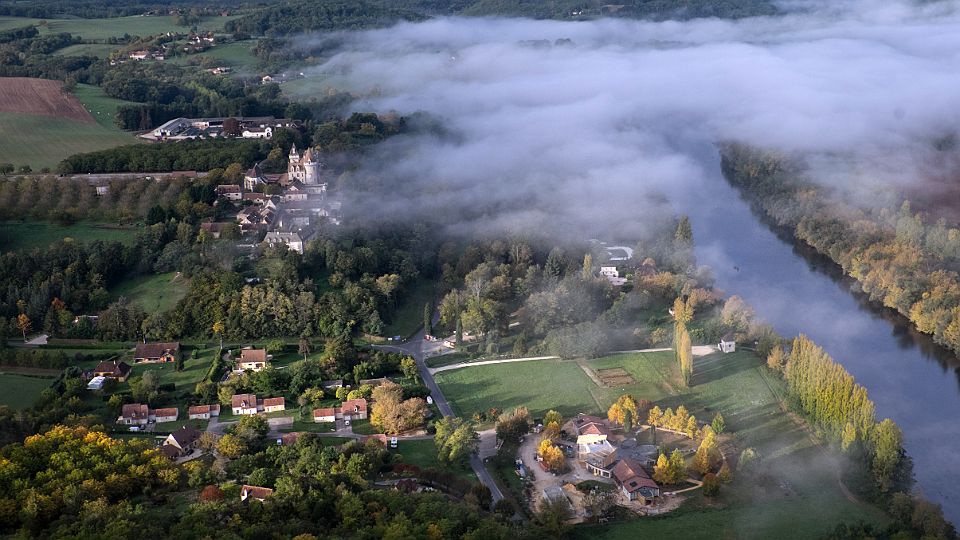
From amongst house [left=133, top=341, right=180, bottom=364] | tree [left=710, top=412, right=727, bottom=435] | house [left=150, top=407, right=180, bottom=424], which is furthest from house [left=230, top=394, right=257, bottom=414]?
tree [left=710, top=412, right=727, bottom=435]

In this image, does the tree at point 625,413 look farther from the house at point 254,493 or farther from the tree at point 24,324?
the tree at point 24,324

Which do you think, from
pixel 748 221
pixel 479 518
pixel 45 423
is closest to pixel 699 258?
pixel 748 221

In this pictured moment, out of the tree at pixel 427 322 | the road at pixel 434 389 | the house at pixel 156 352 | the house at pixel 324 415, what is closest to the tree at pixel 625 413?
the road at pixel 434 389

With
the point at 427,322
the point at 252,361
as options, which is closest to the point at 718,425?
the point at 427,322

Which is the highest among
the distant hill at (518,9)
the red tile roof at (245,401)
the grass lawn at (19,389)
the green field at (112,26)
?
the red tile roof at (245,401)

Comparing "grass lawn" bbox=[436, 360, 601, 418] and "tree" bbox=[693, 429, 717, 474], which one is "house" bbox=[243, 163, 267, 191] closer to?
"grass lawn" bbox=[436, 360, 601, 418]

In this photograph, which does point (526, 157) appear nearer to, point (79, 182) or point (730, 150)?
point (730, 150)
